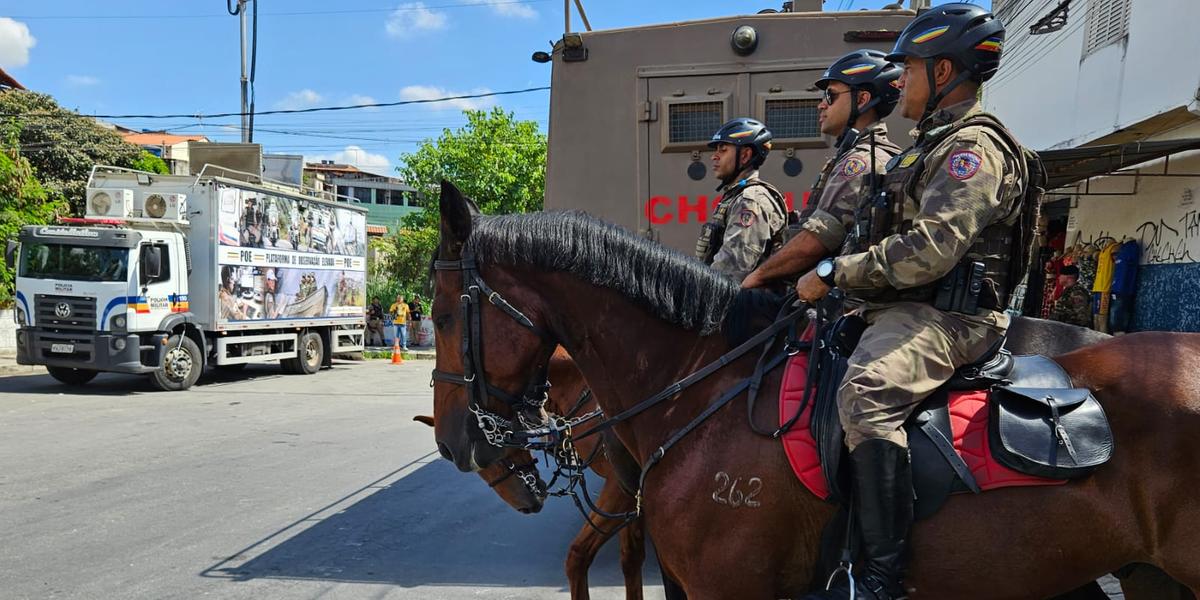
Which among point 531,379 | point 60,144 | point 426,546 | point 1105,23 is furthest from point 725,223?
point 60,144

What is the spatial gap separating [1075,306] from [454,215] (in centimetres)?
1042

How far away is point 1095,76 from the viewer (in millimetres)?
10914

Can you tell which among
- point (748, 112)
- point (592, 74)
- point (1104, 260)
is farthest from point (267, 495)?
point (1104, 260)

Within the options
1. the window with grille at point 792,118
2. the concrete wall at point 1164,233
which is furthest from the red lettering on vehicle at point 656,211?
the concrete wall at point 1164,233

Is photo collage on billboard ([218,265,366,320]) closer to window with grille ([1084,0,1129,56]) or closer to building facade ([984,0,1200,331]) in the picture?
building facade ([984,0,1200,331])

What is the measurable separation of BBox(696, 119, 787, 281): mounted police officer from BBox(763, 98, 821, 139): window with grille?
47.8 inches

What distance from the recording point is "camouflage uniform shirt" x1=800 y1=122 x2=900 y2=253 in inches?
105

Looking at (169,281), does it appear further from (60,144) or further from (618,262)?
(60,144)

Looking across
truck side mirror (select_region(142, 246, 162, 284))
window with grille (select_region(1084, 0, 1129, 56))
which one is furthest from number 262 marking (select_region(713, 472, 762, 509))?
truck side mirror (select_region(142, 246, 162, 284))

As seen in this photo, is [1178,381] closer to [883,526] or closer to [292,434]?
[883,526]

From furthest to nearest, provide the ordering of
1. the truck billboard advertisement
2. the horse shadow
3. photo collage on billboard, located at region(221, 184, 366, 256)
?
photo collage on billboard, located at region(221, 184, 366, 256) → the truck billboard advertisement → the horse shadow

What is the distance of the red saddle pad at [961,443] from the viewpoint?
7.14 feet

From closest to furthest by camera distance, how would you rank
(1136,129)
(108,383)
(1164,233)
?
(1164,233) < (1136,129) < (108,383)

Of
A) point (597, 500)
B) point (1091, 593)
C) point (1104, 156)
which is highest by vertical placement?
point (1104, 156)
